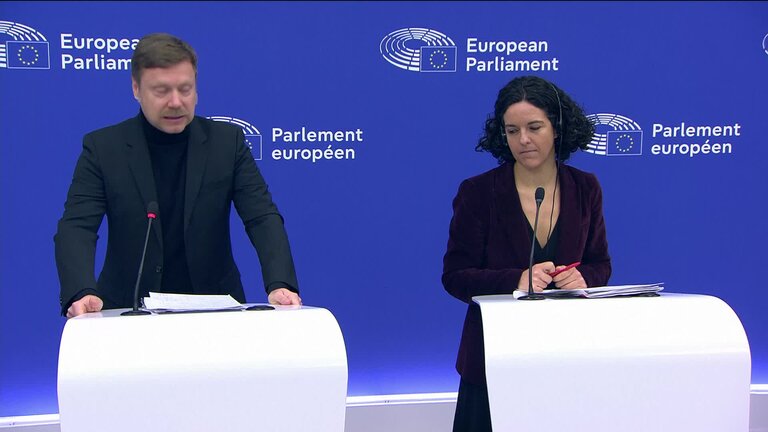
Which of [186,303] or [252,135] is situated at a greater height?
[252,135]

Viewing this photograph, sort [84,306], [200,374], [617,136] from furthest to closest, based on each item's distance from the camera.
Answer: [617,136] < [84,306] < [200,374]

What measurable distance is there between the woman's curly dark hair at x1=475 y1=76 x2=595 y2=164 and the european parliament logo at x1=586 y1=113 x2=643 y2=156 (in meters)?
1.42

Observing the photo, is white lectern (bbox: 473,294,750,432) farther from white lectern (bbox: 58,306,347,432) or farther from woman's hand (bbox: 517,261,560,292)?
white lectern (bbox: 58,306,347,432)

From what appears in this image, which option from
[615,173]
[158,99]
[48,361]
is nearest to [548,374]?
[158,99]

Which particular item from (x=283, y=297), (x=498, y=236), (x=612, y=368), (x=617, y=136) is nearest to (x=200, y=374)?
(x=283, y=297)

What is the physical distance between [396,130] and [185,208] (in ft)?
5.52

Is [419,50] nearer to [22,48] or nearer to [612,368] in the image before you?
[22,48]

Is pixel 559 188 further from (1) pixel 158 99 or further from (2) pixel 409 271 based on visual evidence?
(2) pixel 409 271

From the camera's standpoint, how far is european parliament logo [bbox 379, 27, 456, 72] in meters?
3.77

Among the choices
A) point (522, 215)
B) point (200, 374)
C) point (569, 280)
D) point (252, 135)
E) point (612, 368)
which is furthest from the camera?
point (252, 135)

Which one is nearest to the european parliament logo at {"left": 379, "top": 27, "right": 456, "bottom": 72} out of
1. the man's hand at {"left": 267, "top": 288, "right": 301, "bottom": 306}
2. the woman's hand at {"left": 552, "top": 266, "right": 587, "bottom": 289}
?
the woman's hand at {"left": 552, "top": 266, "right": 587, "bottom": 289}

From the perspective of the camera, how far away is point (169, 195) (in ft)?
7.65

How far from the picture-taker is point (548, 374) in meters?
1.83

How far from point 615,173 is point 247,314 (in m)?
2.57
